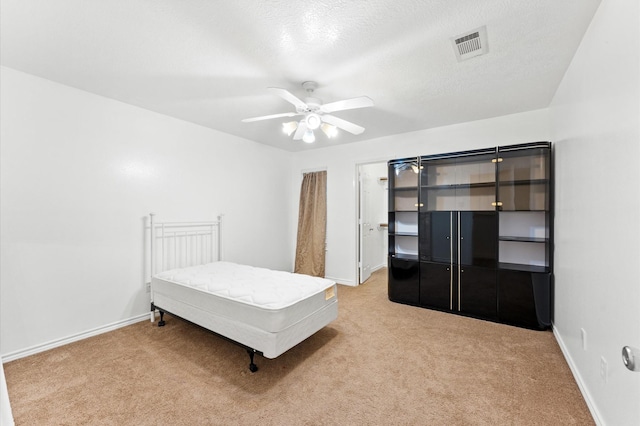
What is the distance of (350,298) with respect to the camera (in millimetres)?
4223

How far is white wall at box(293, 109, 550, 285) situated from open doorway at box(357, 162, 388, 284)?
190 millimetres

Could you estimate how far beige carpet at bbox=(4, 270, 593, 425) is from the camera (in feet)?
6.19

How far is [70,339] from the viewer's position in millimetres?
2824

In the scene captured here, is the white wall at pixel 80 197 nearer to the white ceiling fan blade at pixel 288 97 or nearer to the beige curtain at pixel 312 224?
the beige curtain at pixel 312 224

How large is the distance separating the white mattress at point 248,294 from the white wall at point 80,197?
0.60 meters

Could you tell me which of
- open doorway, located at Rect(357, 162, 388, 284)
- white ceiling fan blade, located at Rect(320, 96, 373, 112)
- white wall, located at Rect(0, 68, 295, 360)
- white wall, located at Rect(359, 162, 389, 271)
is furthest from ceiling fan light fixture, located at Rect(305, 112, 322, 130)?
white wall, located at Rect(359, 162, 389, 271)

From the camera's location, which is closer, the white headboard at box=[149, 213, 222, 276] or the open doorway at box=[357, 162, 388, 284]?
the white headboard at box=[149, 213, 222, 276]

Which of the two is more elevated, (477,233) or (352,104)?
(352,104)

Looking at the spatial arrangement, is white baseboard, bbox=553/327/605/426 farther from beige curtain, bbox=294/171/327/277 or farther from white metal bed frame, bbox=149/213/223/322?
white metal bed frame, bbox=149/213/223/322

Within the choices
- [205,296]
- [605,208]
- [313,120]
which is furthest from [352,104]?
[205,296]

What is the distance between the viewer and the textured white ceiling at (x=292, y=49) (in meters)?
1.80

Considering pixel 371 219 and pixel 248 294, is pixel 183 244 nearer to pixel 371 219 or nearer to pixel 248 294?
pixel 248 294

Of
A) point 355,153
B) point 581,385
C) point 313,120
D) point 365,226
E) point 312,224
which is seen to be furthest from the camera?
point 312,224

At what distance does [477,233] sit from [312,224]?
9.09 feet
